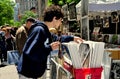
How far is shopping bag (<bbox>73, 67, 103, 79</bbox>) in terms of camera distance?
4461 mm

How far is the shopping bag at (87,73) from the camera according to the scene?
14.6 feet

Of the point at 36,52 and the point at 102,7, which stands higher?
the point at 102,7

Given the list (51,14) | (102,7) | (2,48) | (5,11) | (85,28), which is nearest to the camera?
(51,14)

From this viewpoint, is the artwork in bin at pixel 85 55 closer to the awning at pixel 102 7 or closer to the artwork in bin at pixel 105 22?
the awning at pixel 102 7

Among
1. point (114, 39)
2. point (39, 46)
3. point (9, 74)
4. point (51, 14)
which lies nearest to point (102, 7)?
point (114, 39)

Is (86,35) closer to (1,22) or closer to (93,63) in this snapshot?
(93,63)

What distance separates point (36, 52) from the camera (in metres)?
4.64

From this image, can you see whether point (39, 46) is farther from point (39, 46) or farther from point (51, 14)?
point (51, 14)

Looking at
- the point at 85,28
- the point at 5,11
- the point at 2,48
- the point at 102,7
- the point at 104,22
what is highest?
the point at 102,7

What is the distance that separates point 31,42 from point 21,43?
16.2 feet

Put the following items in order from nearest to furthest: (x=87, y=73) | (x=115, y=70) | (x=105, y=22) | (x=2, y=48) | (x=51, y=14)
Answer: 1. (x=87, y=73)
2. (x=51, y=14)
3. (x=115, y=70)
4. (x=105, y=22)
5. (x=2, y=48)

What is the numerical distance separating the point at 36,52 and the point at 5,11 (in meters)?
76.7

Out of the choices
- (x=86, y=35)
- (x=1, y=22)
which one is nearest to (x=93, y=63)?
(x=86, y=35)

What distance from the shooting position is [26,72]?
15.9 feet
